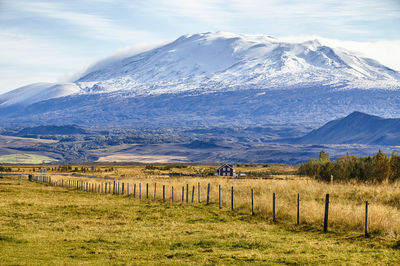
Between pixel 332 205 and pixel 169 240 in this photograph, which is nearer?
pixel 169 240

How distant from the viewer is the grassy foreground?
20203 mm

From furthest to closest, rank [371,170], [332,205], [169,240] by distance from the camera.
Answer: [371,170]
[332,205]
[169,240]

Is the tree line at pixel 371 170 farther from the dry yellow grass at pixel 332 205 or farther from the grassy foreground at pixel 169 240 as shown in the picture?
the grassy foreground at pixel 169 240

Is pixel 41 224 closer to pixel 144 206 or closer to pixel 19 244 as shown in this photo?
pixel 19 244

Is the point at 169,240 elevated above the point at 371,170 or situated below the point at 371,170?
below

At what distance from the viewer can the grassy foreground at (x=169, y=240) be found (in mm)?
20203

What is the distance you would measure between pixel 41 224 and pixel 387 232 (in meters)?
15.7

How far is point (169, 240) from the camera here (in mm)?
24625

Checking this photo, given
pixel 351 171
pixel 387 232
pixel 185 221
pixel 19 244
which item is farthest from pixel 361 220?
pixel 351 171

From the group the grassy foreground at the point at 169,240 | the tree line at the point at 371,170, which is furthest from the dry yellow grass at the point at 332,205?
the tree line at the point at 371,170

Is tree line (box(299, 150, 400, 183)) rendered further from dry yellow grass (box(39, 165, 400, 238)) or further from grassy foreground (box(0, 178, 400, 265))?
grassy foreground (box(0, 178, 400, 265))

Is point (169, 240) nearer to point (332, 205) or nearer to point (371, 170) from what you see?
point (332, 205)

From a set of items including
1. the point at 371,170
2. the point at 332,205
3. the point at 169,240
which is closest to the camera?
the point at 169,240

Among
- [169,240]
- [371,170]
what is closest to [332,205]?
[169,240]
